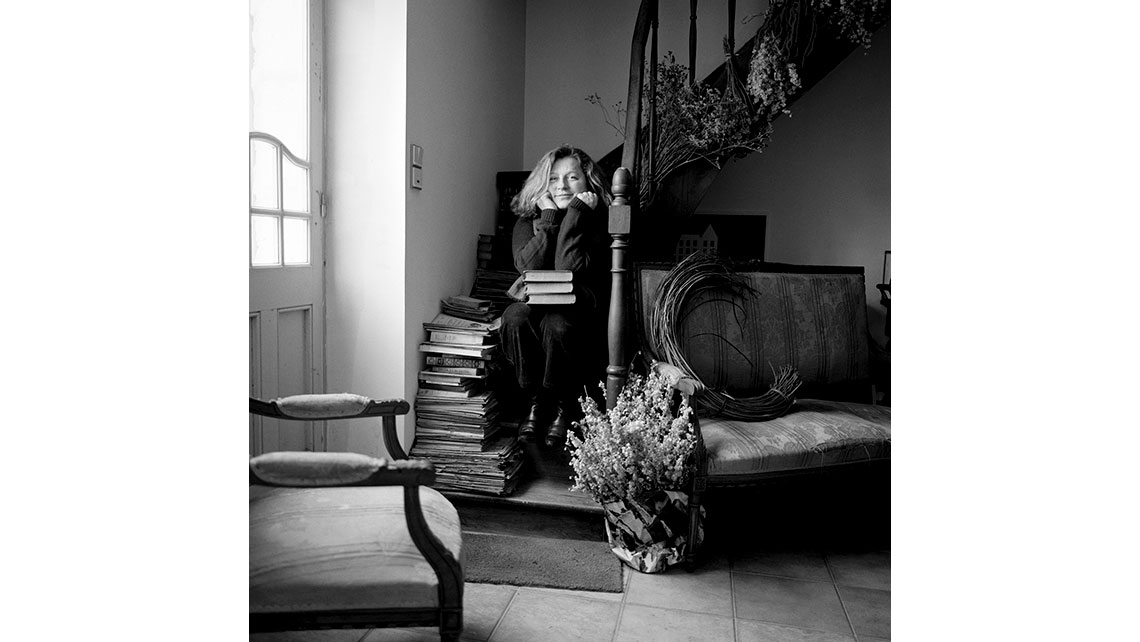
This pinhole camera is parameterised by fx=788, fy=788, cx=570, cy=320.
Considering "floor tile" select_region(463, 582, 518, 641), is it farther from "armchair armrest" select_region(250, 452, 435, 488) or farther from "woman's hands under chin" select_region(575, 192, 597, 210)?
"woman's hands under chin" select_region(575, 192, 597, 210)

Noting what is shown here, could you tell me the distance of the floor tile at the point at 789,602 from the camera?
222 cm

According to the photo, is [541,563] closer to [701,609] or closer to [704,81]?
[701,609]

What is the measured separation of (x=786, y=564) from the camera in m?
2.63

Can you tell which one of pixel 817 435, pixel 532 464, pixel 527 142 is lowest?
pixel 532 464

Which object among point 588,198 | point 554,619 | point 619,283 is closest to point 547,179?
point 588,198

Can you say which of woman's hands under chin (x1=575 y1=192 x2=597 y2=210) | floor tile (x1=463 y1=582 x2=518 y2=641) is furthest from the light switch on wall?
floor tile (x1=463 y1=582 x2=518 y2=641)

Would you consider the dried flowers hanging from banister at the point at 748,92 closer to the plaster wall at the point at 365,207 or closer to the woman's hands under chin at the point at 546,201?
the woman's hands under chin at the point at 546,201
